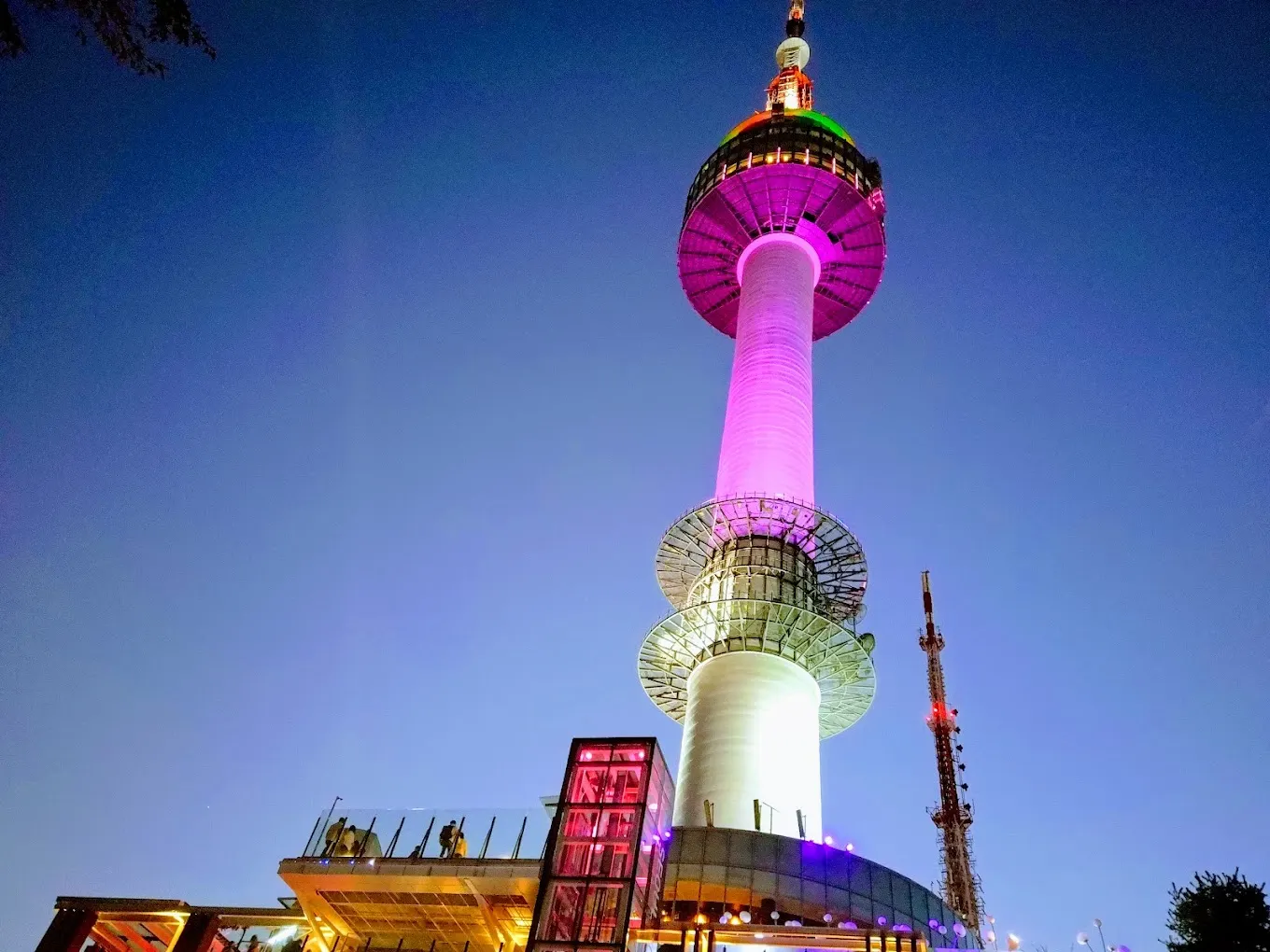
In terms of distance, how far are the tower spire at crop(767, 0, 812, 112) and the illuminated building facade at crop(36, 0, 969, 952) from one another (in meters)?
9.51

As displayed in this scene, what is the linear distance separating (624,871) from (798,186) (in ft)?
189

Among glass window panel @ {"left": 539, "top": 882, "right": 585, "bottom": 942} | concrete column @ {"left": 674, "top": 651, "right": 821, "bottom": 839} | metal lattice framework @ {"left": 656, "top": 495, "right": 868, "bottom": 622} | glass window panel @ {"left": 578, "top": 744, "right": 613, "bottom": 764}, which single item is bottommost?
glass window panel @ {"left": 539, "top": 882, "right": 585, "bottom": 942}

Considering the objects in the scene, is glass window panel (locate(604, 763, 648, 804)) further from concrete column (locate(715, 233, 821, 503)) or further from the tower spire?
the tower spire

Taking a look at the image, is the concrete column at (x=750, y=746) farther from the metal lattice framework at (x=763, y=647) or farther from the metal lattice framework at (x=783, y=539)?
the metal lattice framework at (x=783, y=539)

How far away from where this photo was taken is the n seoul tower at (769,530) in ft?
142

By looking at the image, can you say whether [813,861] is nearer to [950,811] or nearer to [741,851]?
[741,851]

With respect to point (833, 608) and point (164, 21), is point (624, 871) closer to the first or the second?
point (164, 21)

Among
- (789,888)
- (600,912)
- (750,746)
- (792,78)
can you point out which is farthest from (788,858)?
(792,78)

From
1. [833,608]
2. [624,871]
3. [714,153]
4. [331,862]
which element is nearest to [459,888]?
[331,862]

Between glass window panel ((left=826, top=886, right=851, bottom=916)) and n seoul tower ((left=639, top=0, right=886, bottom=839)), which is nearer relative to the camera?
glass window panel ((left=826, top=886, right=851, bottom=916))

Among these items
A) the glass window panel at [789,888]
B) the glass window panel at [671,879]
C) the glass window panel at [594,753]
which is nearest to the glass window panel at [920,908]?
the glass window panel at [789,888]

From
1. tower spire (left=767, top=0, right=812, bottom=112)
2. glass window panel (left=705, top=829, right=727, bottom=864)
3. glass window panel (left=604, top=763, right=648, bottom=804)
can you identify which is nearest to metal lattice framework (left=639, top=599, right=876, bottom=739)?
glass window panel (left=705, top=829, right=727, bottom=864)

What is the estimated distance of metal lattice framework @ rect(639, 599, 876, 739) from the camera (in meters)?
46.9

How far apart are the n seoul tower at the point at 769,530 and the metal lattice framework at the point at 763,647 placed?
89 millimetres
